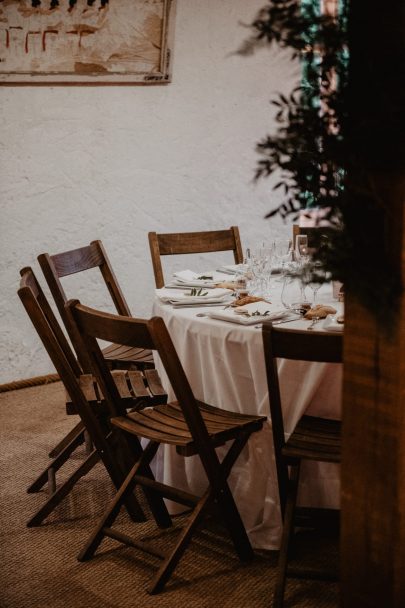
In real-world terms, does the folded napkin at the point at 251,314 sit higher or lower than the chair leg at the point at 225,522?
higher

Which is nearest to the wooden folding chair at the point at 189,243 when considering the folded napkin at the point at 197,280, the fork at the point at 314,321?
the folded napkin at the point at 197,280

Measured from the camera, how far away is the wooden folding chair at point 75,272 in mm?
3282

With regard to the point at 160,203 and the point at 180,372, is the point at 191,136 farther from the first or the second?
the point at 180,372

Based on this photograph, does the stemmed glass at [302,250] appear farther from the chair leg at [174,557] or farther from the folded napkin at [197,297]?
the chair leg at [174,557]

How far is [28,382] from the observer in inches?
185

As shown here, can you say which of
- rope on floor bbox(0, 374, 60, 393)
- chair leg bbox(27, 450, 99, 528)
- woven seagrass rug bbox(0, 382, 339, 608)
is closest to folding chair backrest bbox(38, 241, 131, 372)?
chair leg bbox(27, 450, 99, 528)

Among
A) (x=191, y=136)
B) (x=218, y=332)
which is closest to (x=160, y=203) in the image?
(x=191, y=136)

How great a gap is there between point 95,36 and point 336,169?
138 inches

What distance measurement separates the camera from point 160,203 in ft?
16.4

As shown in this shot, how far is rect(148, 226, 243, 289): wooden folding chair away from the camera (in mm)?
4020

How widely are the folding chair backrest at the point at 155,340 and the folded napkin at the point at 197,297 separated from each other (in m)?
0.55

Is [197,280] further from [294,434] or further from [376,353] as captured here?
[376,353]

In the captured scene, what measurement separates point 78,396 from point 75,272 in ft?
3.48

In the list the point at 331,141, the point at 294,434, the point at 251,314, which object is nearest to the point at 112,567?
the point at 294,434
